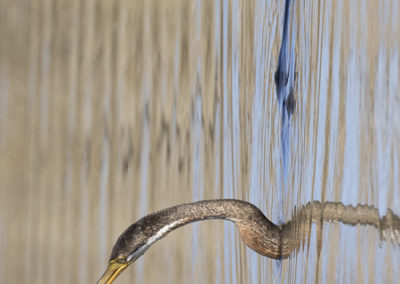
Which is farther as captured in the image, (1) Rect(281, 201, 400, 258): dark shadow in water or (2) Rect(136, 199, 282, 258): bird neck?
(2) Rect(136, 199, 282, 258): bird neck

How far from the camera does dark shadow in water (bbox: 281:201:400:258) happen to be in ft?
0.50

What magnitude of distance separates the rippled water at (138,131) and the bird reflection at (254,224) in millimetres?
15

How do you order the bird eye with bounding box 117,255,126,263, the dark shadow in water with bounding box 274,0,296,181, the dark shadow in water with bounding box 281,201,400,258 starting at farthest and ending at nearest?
the bird eye with bounding box 117,255,126,263 → the dark shadow in water with bounding box 274,0,296,181 → the dark shadow in water with bounding box 281,201,400,258

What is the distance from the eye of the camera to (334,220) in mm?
184

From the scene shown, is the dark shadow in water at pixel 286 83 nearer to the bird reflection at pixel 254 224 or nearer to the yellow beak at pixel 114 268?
the bird reflection at pixel 254 224

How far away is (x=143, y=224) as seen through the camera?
0.39 meters

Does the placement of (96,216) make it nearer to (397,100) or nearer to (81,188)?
(81,188)

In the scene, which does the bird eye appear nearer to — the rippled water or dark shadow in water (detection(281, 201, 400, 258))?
the rippled water

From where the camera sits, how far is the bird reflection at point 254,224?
0.53ft

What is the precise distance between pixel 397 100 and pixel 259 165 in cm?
24

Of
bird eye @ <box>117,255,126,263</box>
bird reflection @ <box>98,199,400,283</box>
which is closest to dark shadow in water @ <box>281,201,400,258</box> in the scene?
bird reflection @ <box>98,199,400,283</box>

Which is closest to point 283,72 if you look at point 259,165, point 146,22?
point 259,165

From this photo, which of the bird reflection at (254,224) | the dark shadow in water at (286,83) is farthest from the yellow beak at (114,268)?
the dark shadow in water at (286,83)

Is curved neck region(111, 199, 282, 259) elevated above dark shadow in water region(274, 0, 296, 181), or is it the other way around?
dark shadow in water region(274, 0, 296, 181)
